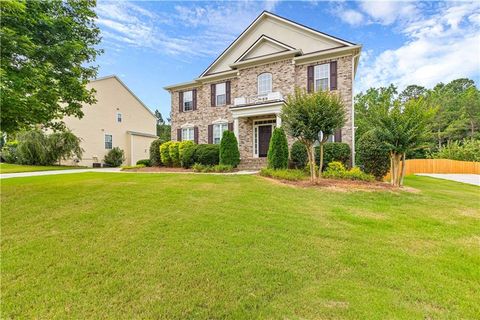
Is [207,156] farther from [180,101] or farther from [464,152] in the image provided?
[464,152]

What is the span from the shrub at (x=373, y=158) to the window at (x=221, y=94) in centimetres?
963

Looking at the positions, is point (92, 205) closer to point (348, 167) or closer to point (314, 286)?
point (314, 286)

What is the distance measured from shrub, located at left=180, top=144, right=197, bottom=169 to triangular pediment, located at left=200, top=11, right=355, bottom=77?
21.9 feet

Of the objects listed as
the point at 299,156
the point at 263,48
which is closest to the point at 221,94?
the point at 263,48

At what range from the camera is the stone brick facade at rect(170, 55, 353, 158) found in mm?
13641

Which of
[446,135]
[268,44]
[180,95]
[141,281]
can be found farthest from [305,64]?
[446,135]

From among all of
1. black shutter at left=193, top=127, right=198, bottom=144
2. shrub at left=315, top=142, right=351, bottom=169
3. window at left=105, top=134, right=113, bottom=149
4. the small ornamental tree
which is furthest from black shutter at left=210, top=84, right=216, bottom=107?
window at left=105, top=134, right=113, bottom=149

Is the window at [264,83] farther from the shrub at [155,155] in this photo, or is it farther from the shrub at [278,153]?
the shrub at [155,155]

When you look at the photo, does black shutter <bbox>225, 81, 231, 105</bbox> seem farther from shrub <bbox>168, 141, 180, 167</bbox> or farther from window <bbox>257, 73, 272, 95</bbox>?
shrub <bbox>168, 141, 180, 167</bbox>

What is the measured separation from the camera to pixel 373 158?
446 inches

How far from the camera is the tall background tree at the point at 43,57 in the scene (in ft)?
17.8

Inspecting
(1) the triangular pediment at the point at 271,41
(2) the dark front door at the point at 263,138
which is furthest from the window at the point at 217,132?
(1) the triangular pediment at the point at 271,41

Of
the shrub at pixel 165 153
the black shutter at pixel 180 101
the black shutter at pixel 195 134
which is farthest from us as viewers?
the black shutter at pixel 180 101

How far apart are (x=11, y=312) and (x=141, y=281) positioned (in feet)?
4.17
